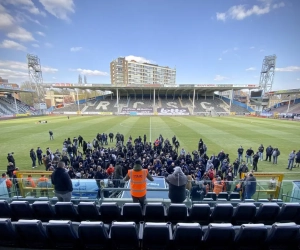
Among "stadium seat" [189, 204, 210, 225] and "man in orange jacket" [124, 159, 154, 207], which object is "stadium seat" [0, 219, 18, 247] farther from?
"stadium seat" [189, 204, 210, 225]

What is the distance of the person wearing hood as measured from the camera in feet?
13.8

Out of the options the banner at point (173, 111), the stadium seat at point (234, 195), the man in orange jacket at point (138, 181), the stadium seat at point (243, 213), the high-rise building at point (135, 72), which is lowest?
the banner at point (173, 111)

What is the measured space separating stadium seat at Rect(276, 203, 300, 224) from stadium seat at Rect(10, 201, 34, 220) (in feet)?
17.9

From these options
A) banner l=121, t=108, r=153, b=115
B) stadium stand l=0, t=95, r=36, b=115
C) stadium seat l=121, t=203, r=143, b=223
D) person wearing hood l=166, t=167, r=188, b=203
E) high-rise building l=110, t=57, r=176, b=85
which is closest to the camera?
stadium seat l=121, t=203, r=143, b=223

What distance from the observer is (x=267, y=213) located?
378cm

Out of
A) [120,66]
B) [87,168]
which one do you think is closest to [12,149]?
[87,168]

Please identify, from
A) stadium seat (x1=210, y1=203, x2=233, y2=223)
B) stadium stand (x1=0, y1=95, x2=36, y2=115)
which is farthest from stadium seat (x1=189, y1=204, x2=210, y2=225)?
stadium stand (x1=0, y1=95, x2=36, y2=115)

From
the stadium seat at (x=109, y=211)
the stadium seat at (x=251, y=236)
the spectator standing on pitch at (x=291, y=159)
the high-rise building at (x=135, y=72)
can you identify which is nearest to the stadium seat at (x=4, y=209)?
the stadium seat at (x=109, y=211)

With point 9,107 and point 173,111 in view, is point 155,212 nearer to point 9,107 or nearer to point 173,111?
point 173,111

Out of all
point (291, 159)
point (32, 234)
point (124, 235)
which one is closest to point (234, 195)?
point (124, 235)

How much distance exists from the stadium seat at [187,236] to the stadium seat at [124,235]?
2.21 ft

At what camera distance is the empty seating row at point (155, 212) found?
3711 millimetres

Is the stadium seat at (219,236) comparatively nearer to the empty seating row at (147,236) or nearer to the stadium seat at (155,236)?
the empty seating row at (147,236)

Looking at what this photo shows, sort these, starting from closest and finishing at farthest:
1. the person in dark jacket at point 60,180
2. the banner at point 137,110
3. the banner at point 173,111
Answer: the person in dark jacket at point 60,180 < the banner at point 173,111 < the banner at point 137,110
